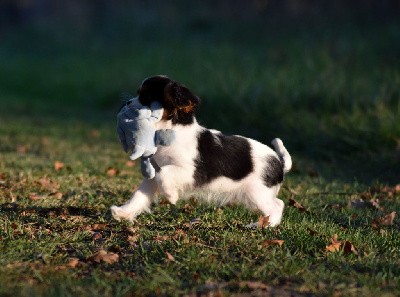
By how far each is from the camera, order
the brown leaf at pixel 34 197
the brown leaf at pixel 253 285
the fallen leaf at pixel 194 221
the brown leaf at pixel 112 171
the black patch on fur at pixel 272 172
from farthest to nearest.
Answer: the brown leaf at pixel 112 171 → the brown leaf at pixel 34 197 → the black patch on fur at pixel 272 172 → the fallen leaf at pixel 194 221 → the brown leaf at pixel 253 285

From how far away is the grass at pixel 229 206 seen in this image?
446 cm

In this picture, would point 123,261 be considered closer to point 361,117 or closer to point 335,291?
point 335,291

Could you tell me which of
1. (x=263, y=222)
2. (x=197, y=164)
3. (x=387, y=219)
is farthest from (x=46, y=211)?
(x=387, y=219)

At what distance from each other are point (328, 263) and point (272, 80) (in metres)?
8.76

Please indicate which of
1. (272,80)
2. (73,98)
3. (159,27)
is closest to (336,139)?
(272,80)

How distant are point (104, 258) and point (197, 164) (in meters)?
1.14

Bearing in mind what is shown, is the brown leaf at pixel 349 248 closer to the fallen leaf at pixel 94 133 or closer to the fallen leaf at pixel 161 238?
the fallen leaf at pixel 161 238

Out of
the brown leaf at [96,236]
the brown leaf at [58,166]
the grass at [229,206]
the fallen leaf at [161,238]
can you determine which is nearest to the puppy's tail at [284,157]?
the grass at [229,206]

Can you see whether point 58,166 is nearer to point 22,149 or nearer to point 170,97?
point 22,149

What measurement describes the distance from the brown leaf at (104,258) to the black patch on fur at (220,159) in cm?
101

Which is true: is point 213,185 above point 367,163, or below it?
above

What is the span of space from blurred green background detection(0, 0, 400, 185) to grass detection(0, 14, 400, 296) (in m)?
0.04

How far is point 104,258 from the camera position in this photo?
4.70 metres

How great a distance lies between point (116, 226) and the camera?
5.56 m
